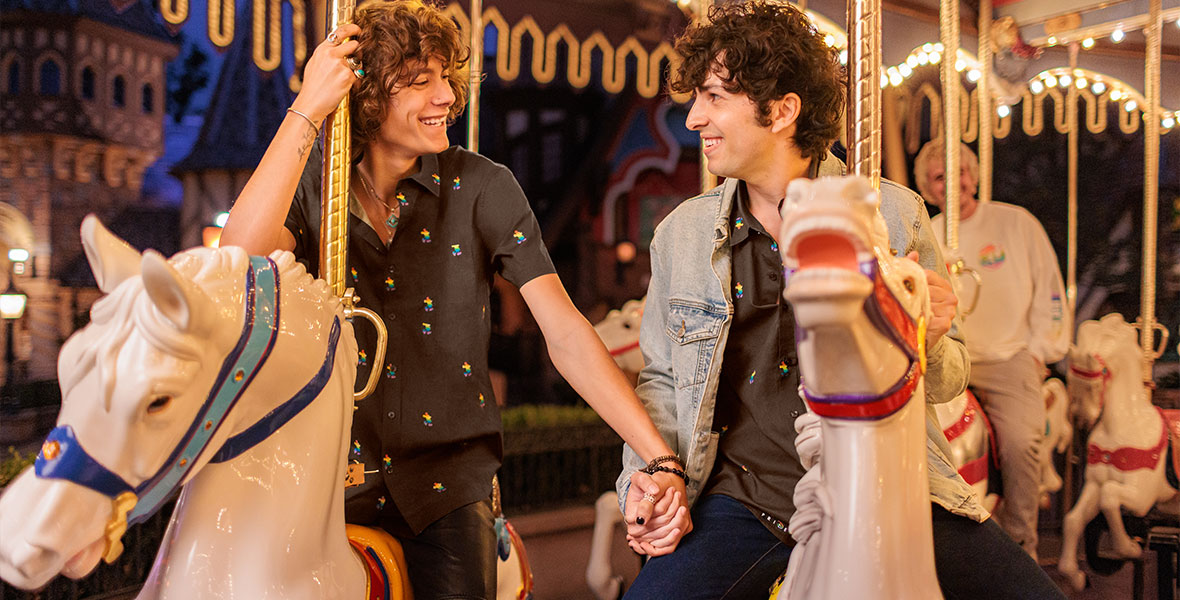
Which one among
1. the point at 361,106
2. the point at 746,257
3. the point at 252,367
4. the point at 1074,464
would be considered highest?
the point at 361,106

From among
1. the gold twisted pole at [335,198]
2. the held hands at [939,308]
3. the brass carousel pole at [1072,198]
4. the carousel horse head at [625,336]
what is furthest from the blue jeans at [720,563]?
the brass carousel pole at [1072,198]

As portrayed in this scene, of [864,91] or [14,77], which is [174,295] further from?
[14,77]

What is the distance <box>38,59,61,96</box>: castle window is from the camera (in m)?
3.64

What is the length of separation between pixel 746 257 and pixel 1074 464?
3550 mm

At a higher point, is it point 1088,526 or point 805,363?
point 805,363

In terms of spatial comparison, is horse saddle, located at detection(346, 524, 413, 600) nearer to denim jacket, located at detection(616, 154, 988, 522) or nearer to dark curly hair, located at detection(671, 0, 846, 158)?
denim jacket, located at detection(616, 154, 988, 522)

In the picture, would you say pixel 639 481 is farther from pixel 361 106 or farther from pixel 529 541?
pixel 529 541

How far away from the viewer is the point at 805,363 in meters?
1.10

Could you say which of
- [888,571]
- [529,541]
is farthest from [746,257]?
[529,541]

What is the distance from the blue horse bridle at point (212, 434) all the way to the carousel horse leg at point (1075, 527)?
396 cm

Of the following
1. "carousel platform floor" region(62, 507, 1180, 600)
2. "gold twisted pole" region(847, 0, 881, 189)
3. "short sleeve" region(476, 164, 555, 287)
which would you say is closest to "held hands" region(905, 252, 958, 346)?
"gold twisted pole" region(847, 0, 881, 189)

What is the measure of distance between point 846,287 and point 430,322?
1.09 metres

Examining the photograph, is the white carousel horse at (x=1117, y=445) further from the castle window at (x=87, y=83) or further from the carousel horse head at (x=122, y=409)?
the castle window at (x=87, y=83)

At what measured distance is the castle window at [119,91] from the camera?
390 cm
